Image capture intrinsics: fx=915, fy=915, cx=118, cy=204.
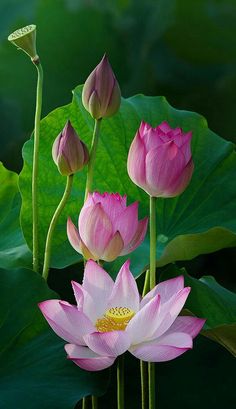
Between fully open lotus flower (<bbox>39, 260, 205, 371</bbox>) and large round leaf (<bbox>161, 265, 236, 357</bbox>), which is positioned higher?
fully open lotus flower (<bbox>39, 260, 205, 371</bbox>)

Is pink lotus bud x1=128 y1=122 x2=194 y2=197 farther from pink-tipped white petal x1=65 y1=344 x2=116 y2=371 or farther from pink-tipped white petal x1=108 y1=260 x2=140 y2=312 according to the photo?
pink-tipped white petal x1=65 y1=344 x2=116 y2=371

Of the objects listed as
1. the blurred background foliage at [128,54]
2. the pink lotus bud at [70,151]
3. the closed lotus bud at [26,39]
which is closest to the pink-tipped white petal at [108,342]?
the pink lotus bud at [70,151]

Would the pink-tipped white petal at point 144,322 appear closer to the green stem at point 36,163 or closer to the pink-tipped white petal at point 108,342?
the pink-tipped white petal at point 108,342

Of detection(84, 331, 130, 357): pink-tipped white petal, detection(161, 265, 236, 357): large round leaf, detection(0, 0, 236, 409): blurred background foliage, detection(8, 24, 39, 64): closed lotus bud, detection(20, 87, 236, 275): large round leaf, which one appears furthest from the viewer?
detection(0, 0, 236, 409): blurred background foliage

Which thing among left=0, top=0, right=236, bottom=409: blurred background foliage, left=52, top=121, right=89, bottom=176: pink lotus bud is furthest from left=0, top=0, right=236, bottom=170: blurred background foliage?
left=52, top=121, right=89, bottom=176: pink lotus bud

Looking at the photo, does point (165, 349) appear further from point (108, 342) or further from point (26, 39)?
point (26, 39)

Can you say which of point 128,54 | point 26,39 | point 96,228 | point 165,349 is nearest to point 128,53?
point 128,54
